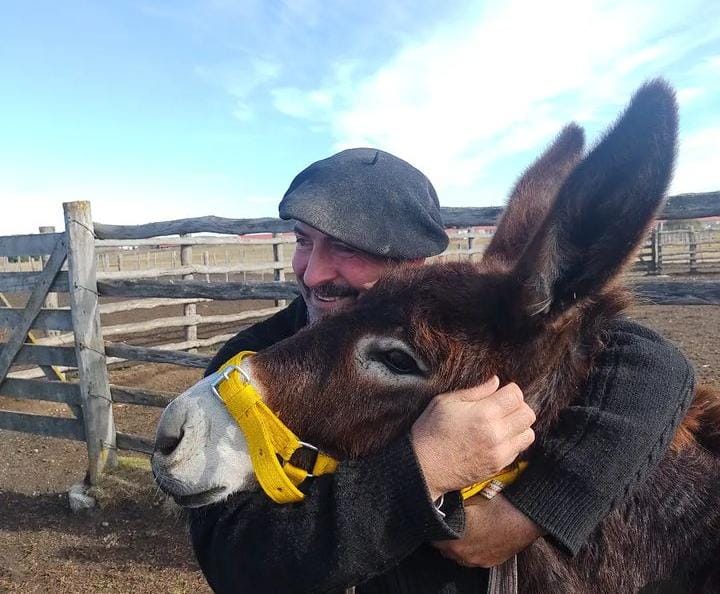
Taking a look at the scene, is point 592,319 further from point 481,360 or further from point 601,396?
point 481,360

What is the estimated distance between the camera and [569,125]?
2623 millimetres

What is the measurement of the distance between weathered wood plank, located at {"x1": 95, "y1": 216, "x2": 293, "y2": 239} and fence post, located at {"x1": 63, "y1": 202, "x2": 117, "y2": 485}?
545mm

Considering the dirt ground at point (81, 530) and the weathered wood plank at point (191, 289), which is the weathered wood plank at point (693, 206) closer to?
the dirt ground at point (81, 530)

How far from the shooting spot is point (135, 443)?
6703 mm

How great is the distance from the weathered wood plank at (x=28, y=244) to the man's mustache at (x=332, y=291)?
216 inches

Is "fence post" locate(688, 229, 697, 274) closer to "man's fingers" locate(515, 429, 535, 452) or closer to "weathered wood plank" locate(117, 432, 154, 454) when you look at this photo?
"weathered wood plank" locate(117, 432, 154, 454)

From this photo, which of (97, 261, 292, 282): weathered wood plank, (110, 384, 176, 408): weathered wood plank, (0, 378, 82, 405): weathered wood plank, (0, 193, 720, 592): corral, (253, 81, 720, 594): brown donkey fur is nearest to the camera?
(253, 81, 720, 594): brown donkey fur

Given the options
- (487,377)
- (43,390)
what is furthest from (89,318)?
(487,377)

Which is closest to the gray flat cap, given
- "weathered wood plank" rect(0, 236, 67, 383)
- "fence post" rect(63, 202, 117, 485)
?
"fence post" rect(63, 202, 117, 485)

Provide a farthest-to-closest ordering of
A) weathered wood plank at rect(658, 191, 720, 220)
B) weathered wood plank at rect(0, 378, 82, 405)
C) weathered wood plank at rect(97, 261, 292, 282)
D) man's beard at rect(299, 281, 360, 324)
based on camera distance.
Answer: weathered wood plank at rect(97, 261, 292, 282) < weathered wood plank at rect(0, 378, 82, 405) < weathered wood plank at rect(658, 191, 720, 220) < man's beard at rect(299, 281, 360, 324)

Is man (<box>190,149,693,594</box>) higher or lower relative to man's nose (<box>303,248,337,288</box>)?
lower

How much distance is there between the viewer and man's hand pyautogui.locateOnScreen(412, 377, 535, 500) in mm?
1611

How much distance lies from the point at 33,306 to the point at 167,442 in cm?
654

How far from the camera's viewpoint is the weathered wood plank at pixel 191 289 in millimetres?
6602
